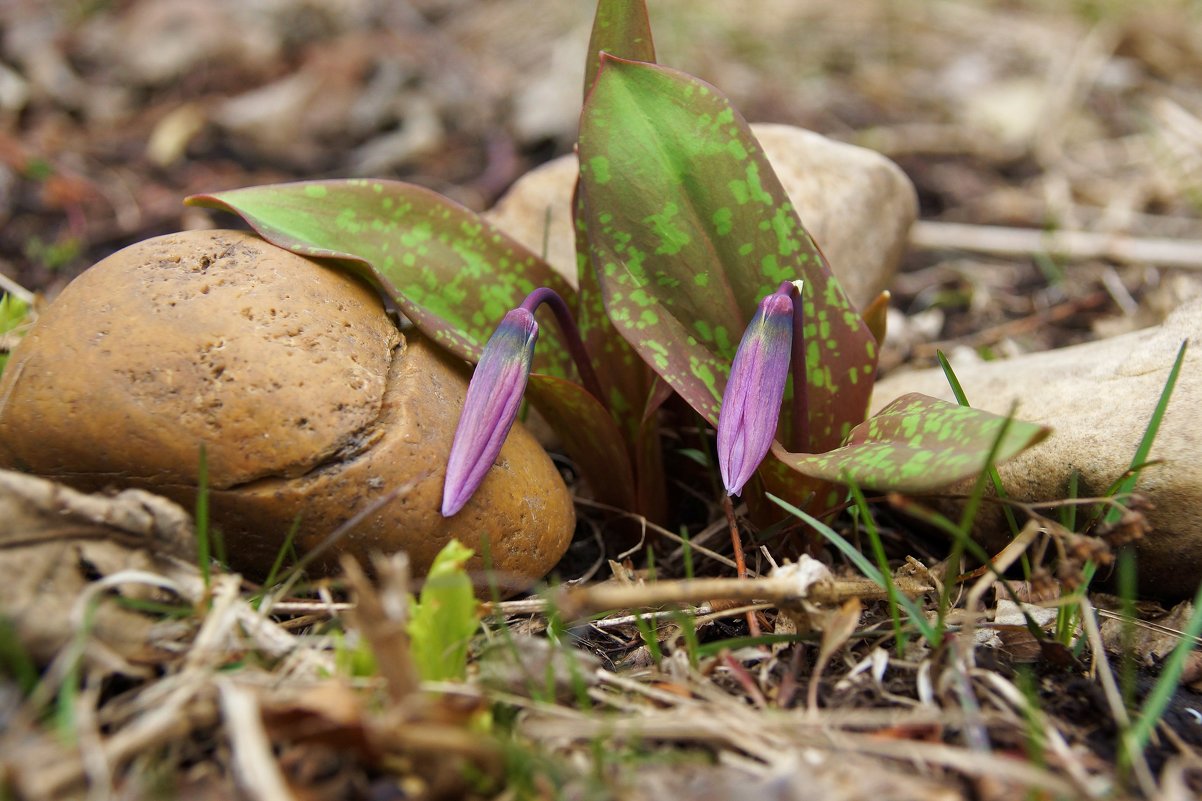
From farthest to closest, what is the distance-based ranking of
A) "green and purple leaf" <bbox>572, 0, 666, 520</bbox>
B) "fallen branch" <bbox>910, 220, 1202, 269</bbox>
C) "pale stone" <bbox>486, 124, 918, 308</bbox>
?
"fallen branch" <bbox>910, 220, 1202, 269</bbox>
"pale stone" <bbox>486, 124, 918, 308</bbox>
"green and purple leaf" <bbox>572, 0, 666, 520</bbox>

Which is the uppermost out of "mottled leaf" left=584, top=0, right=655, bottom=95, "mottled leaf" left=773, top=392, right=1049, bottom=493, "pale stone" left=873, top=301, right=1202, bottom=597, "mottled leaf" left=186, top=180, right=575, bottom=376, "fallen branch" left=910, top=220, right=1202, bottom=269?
"mottled leaf" left=584, top=0, right=655, bottom=95

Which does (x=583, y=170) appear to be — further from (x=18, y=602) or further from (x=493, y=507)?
(x=18, y=602)

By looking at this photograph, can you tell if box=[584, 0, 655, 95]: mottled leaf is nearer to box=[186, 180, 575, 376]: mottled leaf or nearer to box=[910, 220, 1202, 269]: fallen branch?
box=[186, 180, 575, 376]: mottled leaf

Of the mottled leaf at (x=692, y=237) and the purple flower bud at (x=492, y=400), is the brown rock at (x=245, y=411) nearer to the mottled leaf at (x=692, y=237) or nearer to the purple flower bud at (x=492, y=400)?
the purple flower bud at (x=492, y=400)

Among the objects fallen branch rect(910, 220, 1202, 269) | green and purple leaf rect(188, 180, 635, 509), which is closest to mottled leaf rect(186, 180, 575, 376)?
green and purple leaf rect(188, 180, 635, 509)

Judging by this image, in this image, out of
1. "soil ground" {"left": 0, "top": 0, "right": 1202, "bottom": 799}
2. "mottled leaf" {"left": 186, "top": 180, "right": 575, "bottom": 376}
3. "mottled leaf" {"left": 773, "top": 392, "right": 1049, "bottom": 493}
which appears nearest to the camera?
"soil ground" {"left": 0, "top": 0, "right": 1202, "bottom": 799}

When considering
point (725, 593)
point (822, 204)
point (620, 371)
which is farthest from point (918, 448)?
point (822, 204)

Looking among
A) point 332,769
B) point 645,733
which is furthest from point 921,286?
point 332,769
